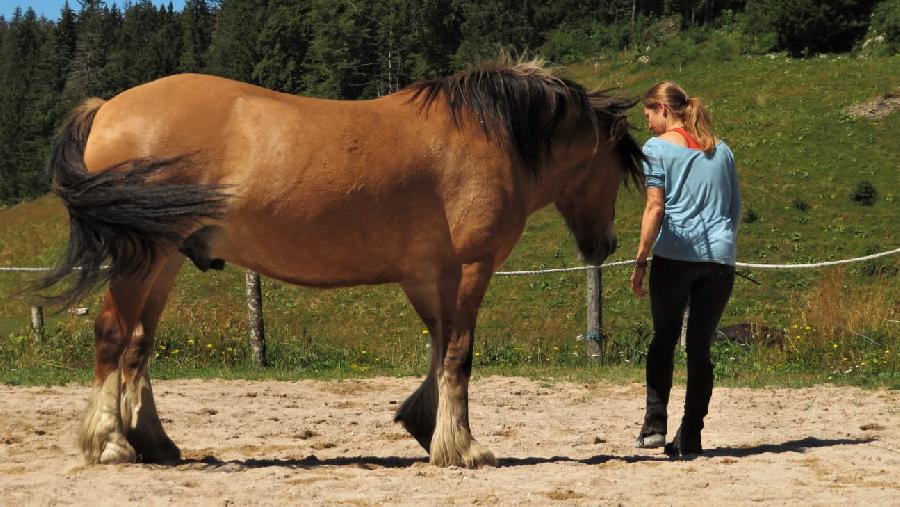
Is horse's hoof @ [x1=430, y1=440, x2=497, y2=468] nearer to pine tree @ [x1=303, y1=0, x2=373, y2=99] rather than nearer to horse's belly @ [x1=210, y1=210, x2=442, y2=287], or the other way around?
horse's belly @ [x1=210, y1=210, x2=442, y2=287]

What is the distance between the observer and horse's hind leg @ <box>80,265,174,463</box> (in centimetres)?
555

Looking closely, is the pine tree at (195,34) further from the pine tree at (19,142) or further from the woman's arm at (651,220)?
the woman's arm at (651,220)

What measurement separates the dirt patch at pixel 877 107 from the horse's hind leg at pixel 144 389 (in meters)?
28.6

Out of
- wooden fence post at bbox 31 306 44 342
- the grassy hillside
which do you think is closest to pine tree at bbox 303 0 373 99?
the grassy hillside

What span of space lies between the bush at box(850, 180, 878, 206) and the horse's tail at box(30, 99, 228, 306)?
912 inches

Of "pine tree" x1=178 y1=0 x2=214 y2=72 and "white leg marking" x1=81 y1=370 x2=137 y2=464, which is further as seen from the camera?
"pine tree" x1=178 y1=0 x2=214 y2=72

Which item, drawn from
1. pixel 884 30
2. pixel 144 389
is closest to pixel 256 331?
pixel 144 389

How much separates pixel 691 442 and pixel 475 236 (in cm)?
179

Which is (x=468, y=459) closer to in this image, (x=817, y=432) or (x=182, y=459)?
(x=182, y=459)

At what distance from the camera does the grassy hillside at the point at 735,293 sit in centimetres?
1074

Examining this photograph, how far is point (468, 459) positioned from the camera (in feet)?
18.9

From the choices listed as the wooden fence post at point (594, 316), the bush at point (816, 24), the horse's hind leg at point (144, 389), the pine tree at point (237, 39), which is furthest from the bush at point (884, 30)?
the horse's hind leg at point (144, 389)

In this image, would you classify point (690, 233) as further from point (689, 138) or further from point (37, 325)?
point (37, 325)

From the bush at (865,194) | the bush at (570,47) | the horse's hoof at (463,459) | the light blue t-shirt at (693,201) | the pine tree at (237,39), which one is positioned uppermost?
the pine tree at (237,39)
